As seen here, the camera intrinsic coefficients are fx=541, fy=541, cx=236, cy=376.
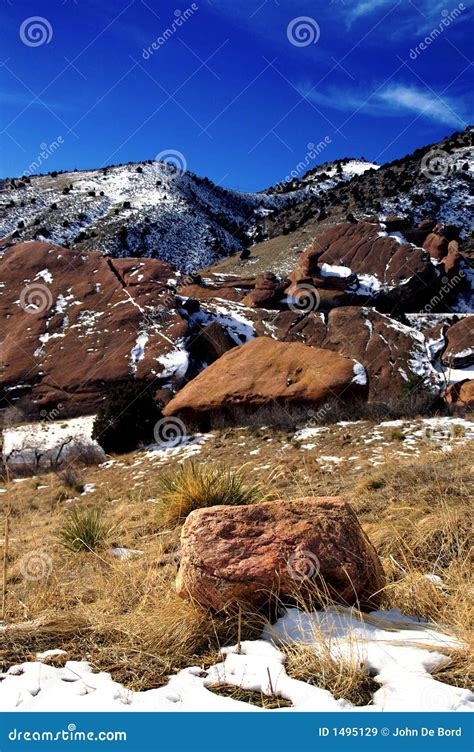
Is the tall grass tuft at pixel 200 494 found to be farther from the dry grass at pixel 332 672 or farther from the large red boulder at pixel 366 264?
the large red boulder at pixel 366 264

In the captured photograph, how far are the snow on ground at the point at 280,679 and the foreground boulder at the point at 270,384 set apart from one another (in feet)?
29.7

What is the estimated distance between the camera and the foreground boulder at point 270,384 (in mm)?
12383

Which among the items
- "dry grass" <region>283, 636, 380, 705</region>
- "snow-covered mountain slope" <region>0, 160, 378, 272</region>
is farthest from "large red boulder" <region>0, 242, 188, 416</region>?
"snow-covered mountain slope" <region>0, 160, 378, 272</region>

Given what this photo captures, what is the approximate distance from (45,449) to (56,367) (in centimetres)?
443

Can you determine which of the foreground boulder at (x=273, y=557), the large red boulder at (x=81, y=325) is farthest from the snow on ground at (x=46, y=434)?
the foreground boulder at (x=273, y=557)

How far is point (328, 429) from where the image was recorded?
10906 mm

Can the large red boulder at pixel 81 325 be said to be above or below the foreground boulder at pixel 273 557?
above

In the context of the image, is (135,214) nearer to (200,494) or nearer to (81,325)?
(81,325)


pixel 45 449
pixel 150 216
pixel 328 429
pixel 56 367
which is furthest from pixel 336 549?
pixel 150 216

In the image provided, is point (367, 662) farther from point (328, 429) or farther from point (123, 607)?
A: point (328, 429)

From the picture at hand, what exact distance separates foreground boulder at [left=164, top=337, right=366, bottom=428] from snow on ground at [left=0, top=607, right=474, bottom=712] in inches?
357

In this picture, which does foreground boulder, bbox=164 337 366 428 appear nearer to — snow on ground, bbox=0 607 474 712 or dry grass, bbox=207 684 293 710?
snow on ground, bbox=0 607 474 712

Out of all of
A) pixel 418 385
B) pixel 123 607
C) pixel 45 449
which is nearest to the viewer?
pixel 123 607

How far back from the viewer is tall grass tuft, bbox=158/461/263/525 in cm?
505
